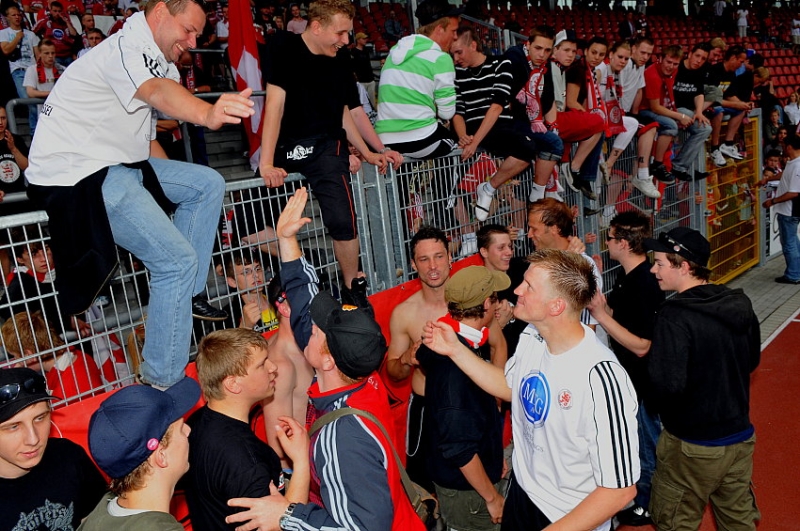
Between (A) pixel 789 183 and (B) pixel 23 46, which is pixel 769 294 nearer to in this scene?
(A) pixel 789 183

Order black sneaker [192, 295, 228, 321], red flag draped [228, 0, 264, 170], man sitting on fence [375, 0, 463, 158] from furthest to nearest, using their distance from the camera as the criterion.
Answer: red flag draped [228, 0, 264, 170], man sitting on fence [375, 0, 463, 158], black sneaker [192, 295, 228, 321]

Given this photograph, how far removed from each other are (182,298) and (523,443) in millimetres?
1674

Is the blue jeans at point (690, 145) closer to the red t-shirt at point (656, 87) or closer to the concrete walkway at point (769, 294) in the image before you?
the red t-shirt at point (656, 87)

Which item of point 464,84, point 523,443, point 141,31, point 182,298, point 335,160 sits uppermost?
point 141,31

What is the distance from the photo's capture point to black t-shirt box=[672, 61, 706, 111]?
28.2 feet

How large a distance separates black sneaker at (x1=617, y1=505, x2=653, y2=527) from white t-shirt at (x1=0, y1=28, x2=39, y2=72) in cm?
965

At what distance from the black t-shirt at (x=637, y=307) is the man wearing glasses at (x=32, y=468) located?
353 centimetres

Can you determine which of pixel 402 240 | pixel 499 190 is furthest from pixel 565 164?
pixel 402 240

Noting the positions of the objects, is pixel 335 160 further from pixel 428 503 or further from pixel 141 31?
pixel 428 503

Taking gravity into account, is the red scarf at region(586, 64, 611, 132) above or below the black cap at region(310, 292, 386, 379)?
above

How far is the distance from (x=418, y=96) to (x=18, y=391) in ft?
11.6

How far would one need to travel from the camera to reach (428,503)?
3271 mm

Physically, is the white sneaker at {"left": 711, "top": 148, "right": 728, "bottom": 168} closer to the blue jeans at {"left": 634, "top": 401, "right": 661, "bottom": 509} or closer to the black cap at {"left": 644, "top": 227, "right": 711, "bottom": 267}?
the blue jeans at {"left": 634, "top": 401, "right": 661, "bottom": 509}

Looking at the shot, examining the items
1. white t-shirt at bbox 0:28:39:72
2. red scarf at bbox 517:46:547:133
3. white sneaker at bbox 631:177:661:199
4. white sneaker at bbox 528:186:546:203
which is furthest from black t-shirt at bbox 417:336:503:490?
white t-shirt at bbox 0:28:39:72
